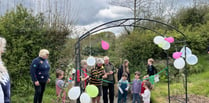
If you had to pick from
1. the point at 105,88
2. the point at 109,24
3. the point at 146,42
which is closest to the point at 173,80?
the point at 146,42

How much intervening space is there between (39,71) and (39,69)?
0.04 m

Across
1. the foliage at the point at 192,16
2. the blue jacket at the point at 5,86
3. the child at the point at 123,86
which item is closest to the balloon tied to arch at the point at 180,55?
the child at the point at 123,86

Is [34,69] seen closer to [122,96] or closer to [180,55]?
[122,96]

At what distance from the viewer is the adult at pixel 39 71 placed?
3609mm

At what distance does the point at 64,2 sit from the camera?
6867 millimetres

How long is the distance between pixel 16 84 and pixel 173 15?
10.6 meters

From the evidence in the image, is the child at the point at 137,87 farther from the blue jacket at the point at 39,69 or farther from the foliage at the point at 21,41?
the foliage at the point at 21,41

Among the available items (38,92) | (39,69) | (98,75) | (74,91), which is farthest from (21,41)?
(74,91)

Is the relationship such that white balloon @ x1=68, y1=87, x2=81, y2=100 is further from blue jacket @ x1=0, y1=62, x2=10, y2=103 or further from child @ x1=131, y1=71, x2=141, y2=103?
child @ x1=131, y1=71, x2=141, y2=103

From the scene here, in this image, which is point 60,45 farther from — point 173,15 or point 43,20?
point 173,15

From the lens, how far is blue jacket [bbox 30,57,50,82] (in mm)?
3608

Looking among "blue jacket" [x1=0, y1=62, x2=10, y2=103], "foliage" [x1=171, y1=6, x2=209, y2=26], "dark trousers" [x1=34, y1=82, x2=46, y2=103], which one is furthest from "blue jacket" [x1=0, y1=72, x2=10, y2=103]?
"foliage" [x1=171, y1=6, x2=209, y2=26]

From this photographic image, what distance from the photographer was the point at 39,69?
12.2 feet

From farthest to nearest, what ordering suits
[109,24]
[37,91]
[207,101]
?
[207,101] < [37,91] < [109,24]
